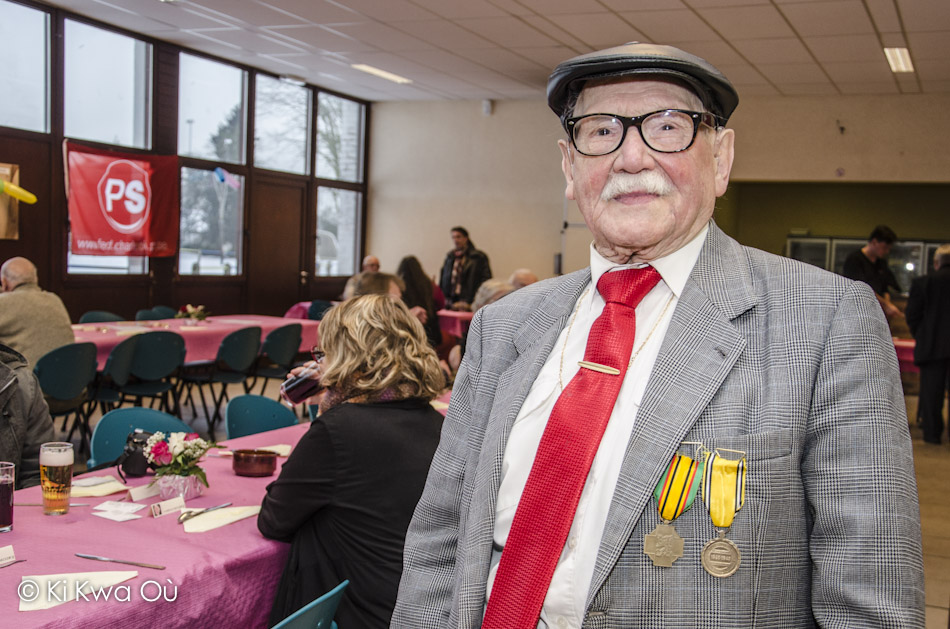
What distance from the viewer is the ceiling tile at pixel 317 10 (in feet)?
23.4

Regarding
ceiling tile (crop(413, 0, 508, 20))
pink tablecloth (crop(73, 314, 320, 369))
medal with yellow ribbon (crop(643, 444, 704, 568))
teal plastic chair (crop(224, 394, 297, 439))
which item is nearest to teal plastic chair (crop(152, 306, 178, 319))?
pink tablecloth (crop(73, 314, 320, 369))

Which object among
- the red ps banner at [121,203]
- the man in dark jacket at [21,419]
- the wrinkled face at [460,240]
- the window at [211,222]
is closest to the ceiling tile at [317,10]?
the red ps banner at [121,203]

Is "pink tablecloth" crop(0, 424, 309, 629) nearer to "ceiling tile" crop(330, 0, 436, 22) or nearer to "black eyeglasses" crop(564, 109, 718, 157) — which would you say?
"black eyeglasses" crop(564, 109, 718, 157)

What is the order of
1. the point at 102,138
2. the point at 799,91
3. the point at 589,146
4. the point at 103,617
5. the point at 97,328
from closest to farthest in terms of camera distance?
the point at 589,146, the point at 103,617, the point at 97,328, the point at 102,138, the point at 799,91

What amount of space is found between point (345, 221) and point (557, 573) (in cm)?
1163

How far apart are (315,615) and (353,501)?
526 millimetres

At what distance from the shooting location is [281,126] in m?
11.0

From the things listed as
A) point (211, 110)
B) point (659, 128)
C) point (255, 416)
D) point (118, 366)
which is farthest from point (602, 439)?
point (211, 110)

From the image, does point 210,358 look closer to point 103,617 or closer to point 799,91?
point 103,617

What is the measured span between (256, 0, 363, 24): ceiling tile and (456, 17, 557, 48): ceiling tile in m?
1.02

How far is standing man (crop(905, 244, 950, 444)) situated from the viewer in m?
7.38

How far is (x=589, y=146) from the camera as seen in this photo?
47.8 inches

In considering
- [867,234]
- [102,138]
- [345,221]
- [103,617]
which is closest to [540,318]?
[103,617]

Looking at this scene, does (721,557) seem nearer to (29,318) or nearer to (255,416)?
(255,416)
